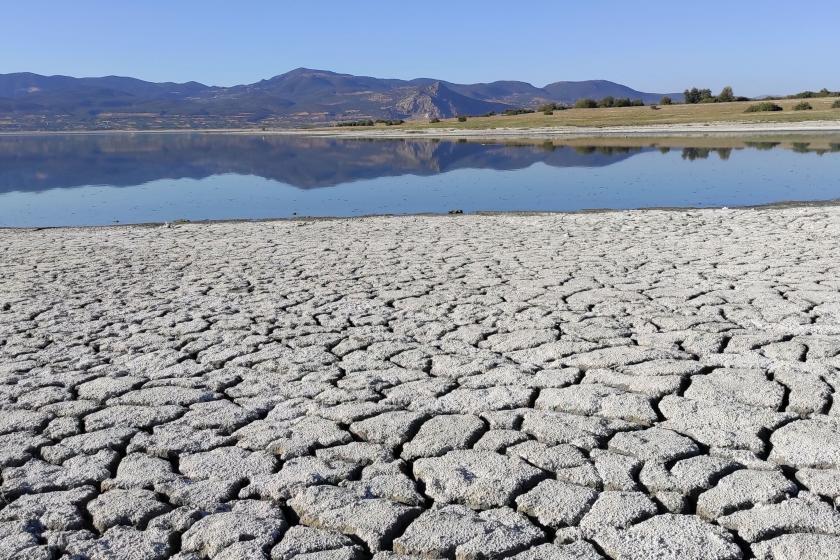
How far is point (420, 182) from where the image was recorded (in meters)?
15.7

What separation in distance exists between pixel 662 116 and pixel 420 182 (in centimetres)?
2384

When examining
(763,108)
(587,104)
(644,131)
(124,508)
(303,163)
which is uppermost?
(587,104)

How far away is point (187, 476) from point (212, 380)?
3.42 ft

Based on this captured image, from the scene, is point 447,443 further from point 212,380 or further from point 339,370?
point 212,380

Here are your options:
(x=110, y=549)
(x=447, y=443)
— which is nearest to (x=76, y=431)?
(x=110, y=549)

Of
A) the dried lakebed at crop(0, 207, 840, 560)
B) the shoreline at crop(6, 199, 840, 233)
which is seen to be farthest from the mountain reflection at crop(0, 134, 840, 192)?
the dried lakebed at crop(0, 207, 840, 560)

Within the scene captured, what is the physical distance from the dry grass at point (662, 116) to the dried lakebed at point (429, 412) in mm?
28051

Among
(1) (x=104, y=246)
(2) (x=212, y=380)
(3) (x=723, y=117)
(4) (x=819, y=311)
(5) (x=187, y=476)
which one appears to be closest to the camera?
(5) (x=187, y=476)

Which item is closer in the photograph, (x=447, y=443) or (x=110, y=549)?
(x=110, y=549)

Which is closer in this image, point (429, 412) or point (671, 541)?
point (671, 541)

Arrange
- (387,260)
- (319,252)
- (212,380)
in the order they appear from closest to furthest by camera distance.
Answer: (212,380) → (387,260) → (319,252)

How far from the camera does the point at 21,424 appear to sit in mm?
3303

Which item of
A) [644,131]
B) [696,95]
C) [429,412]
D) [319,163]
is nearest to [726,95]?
[696,95]

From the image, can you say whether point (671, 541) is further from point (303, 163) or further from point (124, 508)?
point (303, 163)
